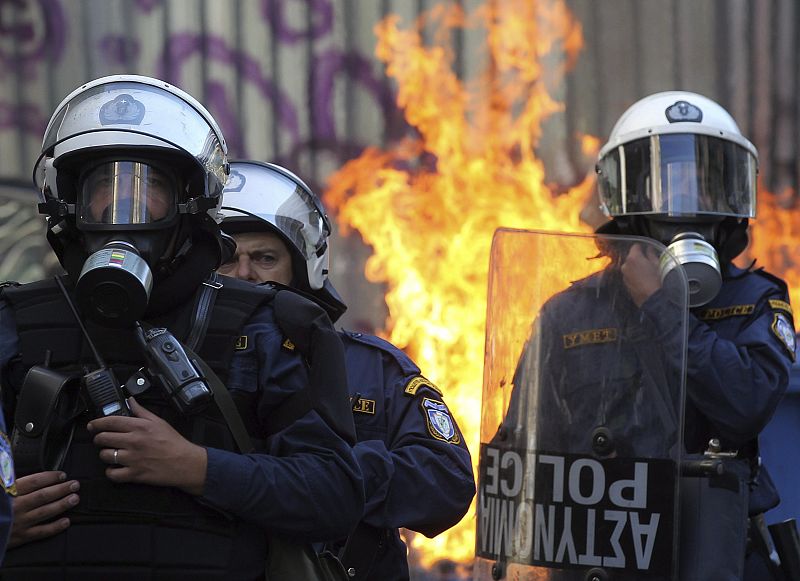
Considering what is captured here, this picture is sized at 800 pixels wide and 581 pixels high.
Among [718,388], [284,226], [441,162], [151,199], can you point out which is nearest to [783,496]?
[718,388]

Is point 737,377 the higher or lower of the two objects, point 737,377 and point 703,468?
the higher

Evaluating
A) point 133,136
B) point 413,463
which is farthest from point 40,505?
point 413,463

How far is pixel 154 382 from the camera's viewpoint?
8.15 feet

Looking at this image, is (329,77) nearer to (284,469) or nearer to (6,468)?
(284,469)

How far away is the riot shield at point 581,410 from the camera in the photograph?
9.43 ft

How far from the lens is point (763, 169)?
6.75 meters

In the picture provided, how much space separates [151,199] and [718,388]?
5.74ft

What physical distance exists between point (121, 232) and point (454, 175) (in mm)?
4093

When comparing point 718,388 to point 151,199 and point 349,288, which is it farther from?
point 349,288

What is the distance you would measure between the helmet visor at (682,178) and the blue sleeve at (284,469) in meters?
1.87

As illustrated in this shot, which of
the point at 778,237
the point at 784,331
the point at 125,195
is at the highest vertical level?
the point at 778,237

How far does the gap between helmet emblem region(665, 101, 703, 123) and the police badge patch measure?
1.36 meters

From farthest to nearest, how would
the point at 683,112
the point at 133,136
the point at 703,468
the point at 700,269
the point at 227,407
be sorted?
the point at 683,112
the point at 700,269
the point at 703,468
the point at 133,136
the point at 227,407

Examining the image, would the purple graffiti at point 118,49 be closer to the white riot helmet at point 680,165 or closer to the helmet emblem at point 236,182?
the helmet emblem at point 236,182
